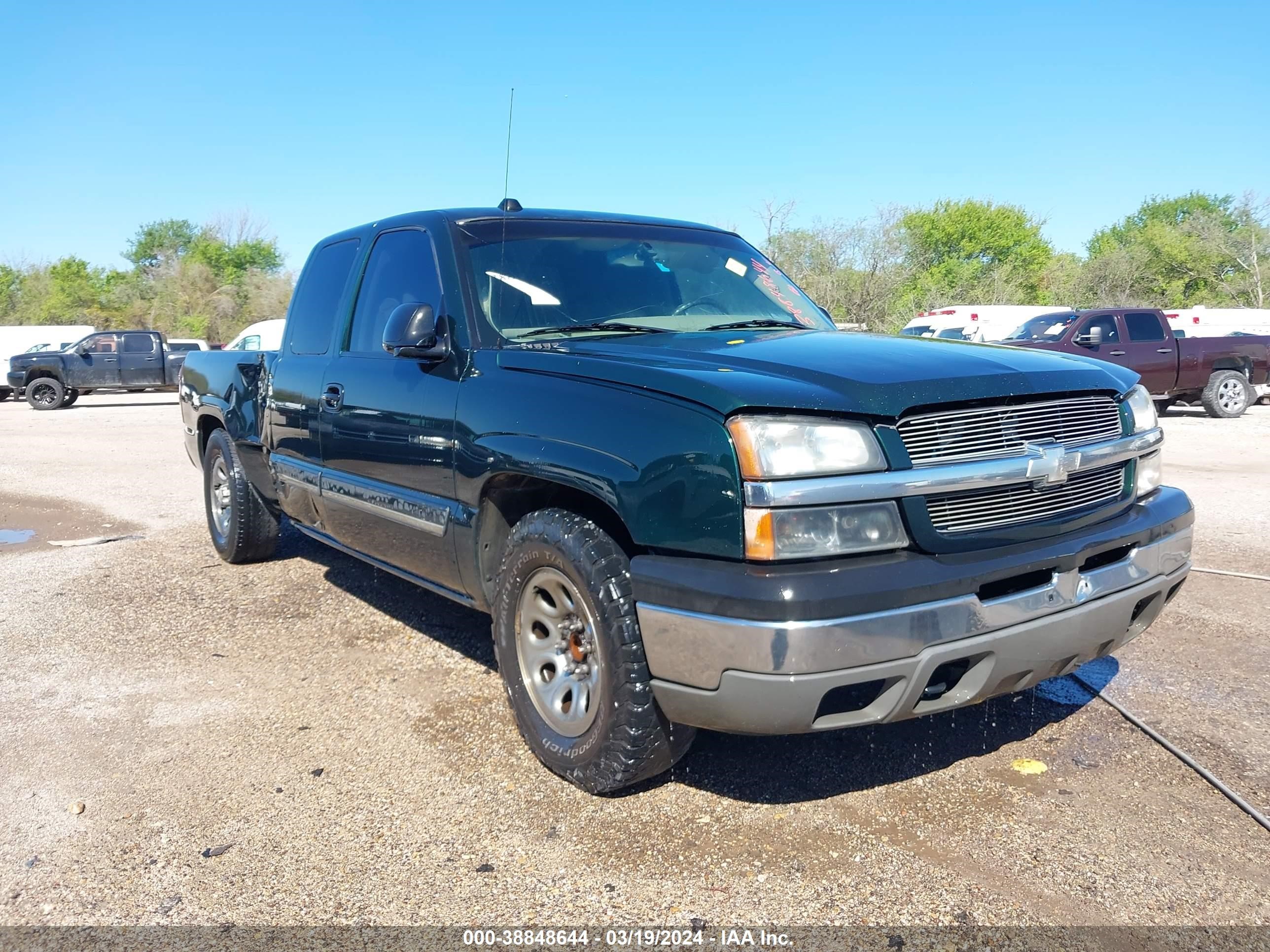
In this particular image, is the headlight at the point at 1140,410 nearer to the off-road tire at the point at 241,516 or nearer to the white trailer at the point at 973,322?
the off-road tire at the point at 241,516

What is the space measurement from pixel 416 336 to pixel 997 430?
6.52ft

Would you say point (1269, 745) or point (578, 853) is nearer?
A: point (578, 853)

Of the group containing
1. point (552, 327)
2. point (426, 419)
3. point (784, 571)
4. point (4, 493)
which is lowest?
point (4, 493)

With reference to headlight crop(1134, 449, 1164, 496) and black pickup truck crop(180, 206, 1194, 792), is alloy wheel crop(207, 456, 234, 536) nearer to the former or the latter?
black pickup truck crop(180, 206, 1194, 792)

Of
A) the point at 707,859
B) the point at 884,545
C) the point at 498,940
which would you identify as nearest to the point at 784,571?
the point at 884,545

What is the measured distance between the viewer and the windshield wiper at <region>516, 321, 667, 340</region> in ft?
11.8

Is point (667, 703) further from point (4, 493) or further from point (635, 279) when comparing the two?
point (4, 493)

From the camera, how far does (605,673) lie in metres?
2.78

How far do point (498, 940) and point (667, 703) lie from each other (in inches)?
28.1

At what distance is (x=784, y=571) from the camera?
7.97 ft

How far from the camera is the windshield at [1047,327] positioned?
1564cm

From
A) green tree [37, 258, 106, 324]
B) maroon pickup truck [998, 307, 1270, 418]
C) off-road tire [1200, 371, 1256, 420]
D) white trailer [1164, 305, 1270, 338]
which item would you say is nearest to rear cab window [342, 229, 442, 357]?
maroon pickup truck [998, 307, 1270, 418]

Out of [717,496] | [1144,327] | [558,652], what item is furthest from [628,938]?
[1144,327]

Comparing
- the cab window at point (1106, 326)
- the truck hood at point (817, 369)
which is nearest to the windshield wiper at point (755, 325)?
the truck hood at point (817, 369)
